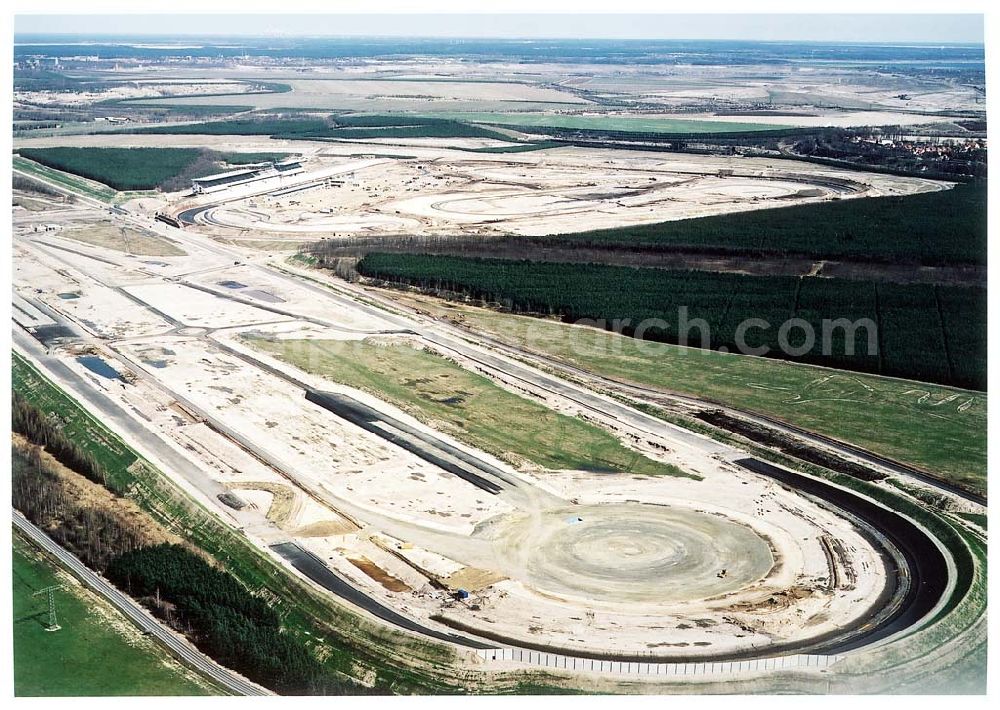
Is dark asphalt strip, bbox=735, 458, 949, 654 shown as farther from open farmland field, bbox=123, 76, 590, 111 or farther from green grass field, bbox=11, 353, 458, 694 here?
open farmland field, bbox=123, 76, 590, 111

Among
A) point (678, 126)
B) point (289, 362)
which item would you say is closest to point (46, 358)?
point (289, 362)

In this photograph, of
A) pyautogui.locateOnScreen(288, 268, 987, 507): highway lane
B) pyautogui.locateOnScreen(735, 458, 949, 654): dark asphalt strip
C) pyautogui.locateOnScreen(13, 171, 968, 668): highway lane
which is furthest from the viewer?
pyautogui.locateOnScreen(13, 171, 968, 668): highway lane

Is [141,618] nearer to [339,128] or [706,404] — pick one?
[706,404]

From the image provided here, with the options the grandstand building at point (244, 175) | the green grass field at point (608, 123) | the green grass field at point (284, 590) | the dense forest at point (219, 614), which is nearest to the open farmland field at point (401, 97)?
the green grass field at point (608, 123)

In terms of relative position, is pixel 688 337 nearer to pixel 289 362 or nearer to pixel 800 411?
pixel 800 411

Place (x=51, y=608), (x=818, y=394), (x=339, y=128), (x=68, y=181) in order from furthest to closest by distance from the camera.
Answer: (x=339, y=128)
(x=68, y=181)
(x=818, y=394)
(x=51, y=608)

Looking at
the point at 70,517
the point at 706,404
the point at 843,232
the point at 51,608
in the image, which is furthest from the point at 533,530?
the point at 843,232

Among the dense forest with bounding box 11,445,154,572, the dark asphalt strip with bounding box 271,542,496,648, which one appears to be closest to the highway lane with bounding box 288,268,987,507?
Answer: the dark asphalt strip with bounding box 271,542,496,648
